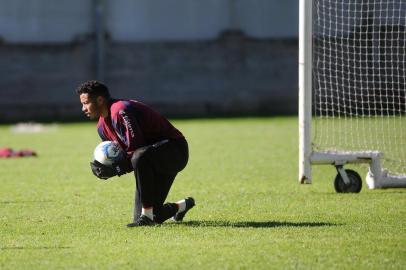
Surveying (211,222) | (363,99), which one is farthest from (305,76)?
(363,99)

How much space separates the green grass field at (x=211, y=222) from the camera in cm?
770

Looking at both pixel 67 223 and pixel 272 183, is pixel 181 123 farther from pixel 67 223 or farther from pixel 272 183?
pixel 67 223

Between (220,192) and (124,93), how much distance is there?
72.3ft

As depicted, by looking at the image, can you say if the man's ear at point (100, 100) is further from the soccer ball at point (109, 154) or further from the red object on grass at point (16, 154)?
the red object on grass at point (16, 154)

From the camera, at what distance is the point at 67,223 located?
991 centimetres

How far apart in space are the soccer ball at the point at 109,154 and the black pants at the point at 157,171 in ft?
0.55

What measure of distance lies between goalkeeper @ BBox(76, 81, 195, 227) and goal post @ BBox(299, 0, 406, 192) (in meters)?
3.16

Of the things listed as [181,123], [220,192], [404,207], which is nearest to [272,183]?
[220,192]

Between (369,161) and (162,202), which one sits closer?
(162,202)

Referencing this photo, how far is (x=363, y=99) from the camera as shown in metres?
19.2

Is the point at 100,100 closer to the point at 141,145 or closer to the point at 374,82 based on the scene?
the point at 141,145

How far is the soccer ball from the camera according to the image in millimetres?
9422

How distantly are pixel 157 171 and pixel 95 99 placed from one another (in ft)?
3.00

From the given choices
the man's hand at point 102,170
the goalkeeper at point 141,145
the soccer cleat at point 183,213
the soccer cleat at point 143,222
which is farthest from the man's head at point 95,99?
the soccer cleat at point 183,213
